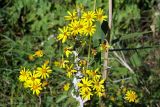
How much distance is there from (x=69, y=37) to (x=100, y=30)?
163 mm

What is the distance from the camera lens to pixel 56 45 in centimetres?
307

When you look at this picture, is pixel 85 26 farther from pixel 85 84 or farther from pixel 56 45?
pixel 56 45

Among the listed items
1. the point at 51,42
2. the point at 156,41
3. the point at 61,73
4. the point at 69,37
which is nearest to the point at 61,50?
the point at 51,42

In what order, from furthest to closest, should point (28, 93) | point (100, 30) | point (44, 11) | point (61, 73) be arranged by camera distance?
point (44, 11)
point (61, 73)
point (28, 93)
point (100, 30)

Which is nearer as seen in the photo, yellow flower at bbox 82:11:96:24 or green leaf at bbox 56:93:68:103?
yellow flower at bbox 82:11:96:24

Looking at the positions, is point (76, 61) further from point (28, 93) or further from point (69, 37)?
point (28, 93)

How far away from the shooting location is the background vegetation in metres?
2.63

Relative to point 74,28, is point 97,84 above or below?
below

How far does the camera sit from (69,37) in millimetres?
1938

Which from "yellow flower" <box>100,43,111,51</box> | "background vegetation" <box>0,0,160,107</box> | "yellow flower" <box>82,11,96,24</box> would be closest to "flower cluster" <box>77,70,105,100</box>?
"yellow flower" <box>100,43,111,51</box>

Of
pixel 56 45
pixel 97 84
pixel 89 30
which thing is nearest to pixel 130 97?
pixel 97 84

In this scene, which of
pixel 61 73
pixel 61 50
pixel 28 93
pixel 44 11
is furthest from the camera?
pixel 44 11

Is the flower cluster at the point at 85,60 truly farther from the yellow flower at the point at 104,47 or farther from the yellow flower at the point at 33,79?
the yellow flower at the point at 33,79

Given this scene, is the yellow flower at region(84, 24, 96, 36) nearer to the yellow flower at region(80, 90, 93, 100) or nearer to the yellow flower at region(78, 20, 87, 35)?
the yellow flower at region(78, 20, 87, 35)
